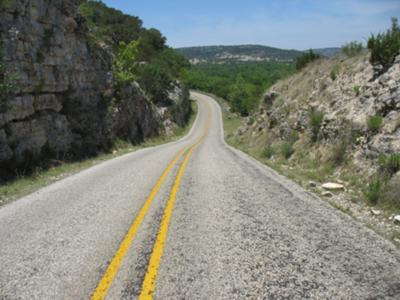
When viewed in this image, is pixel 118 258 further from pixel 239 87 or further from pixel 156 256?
pixel 239 87

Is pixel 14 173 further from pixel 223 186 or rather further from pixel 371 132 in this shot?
pixel 371 132

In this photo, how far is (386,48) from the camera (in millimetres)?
12383

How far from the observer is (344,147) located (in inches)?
428

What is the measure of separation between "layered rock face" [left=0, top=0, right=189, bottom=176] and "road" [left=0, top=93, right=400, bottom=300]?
681 centimetres

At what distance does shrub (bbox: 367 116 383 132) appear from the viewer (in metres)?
9.86

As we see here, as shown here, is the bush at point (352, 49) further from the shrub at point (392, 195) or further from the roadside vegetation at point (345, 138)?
the shrub at point (392, 195)

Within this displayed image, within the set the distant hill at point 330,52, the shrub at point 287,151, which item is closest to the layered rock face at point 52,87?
the shrub at point 287,151

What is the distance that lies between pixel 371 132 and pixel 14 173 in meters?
12.9

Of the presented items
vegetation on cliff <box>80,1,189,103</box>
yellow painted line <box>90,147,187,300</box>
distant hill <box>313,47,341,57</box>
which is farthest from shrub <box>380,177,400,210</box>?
vegetation on cliff <box>80,1,189,103</box>

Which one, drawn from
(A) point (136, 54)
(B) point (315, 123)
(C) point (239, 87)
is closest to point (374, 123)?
(B) point (315, 123)

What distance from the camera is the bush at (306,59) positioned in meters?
23.4

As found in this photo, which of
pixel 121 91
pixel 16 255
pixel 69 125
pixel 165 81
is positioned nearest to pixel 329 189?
pixel 16 255

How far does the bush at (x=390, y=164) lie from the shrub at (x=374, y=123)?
1649mm

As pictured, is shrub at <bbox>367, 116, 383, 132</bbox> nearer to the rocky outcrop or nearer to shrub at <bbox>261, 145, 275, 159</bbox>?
the rocky outcrop
